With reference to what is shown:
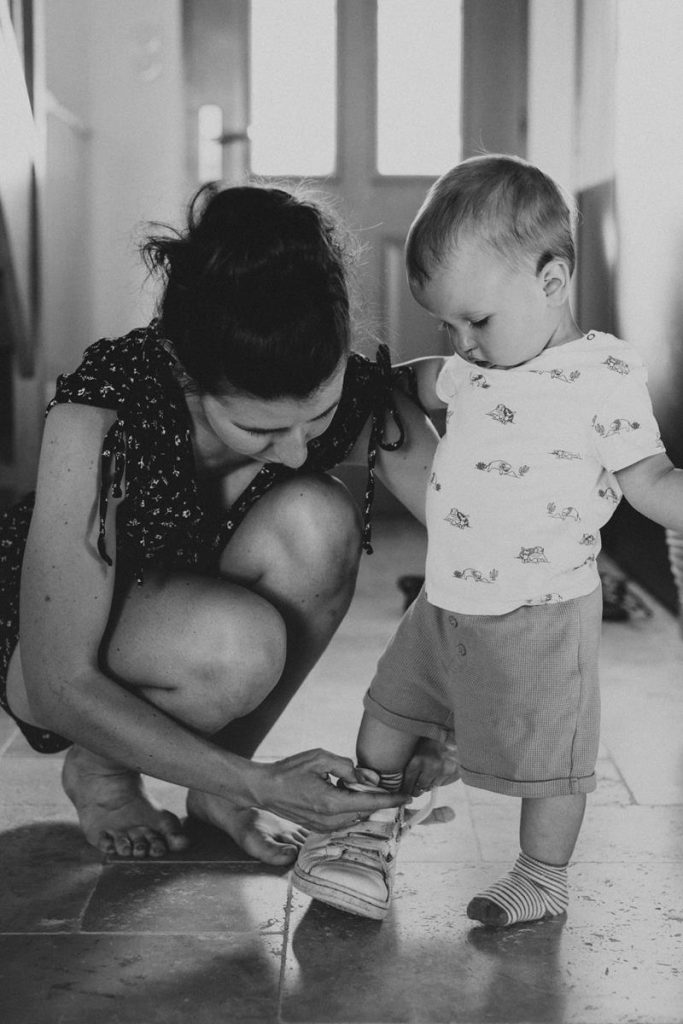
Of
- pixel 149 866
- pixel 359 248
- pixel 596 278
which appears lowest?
pixel 149 866

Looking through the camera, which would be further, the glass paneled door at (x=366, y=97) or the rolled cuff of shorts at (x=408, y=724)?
the glass paneled door at (x=366, y=97)

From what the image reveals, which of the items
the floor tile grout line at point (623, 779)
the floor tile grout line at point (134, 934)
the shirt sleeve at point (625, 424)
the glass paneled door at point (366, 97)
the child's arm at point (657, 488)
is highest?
the glass paneled door at point (366, 97)

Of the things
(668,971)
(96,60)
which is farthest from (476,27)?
(668,971)

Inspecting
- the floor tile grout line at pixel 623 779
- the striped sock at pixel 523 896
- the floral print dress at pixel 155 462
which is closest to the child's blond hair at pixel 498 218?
the floral print dress at pixel 155 462

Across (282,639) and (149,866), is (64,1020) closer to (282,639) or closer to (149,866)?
(149,866)

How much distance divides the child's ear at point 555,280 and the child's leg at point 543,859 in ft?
1.78

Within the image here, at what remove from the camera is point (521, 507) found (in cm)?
139

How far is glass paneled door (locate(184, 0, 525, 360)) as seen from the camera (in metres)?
4.30

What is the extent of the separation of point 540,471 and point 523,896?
46cm

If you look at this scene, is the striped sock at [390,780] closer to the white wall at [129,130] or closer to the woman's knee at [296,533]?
the woman's knee at [296,533]

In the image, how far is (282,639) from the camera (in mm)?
1546

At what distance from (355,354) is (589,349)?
324mm

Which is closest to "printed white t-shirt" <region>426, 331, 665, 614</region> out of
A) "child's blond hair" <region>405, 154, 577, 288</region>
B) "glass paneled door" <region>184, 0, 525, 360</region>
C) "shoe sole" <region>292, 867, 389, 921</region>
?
"child's blond hair" <region>405, 154, 577, 288</region>

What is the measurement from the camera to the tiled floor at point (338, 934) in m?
1.19
